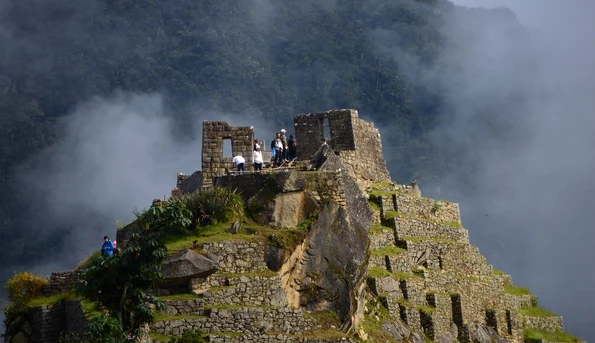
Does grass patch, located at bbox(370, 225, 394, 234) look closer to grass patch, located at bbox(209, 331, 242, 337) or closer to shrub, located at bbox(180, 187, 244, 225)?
shrub, located at bbox(180, 187, 244, 225)

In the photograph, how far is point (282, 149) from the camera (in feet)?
146

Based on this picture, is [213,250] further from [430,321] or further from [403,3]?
[403,3]

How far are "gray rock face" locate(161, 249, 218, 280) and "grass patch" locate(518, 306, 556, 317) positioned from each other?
26.0m

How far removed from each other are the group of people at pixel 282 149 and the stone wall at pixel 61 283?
37.1ft

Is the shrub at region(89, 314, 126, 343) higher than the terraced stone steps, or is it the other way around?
the terraced stone steps

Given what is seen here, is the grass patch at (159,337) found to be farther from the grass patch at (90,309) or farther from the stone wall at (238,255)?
the stone wall at (238,255)

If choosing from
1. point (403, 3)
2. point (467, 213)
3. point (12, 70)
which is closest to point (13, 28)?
point (12, 70)

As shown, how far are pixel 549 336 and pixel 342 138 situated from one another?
629 inches

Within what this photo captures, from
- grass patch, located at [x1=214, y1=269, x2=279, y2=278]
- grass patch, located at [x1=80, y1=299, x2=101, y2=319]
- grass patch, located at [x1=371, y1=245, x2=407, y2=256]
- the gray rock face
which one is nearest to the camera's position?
the gray rock face

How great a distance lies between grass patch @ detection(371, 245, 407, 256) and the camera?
138 ft

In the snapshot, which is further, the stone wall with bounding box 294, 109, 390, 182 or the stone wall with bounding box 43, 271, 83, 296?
the stone wall with bounding box 294, 109, 390, 182

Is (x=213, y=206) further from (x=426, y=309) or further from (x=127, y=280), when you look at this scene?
(x=426, y=309)

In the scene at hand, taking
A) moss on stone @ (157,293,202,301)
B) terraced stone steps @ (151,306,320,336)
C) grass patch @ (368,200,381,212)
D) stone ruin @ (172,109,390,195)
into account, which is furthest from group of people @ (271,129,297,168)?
moss on stone @ (157,293,202,301)

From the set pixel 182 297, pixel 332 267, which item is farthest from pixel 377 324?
pixel 182 297
